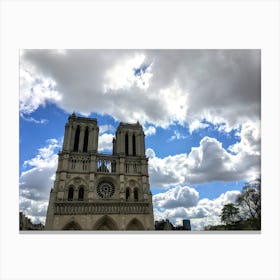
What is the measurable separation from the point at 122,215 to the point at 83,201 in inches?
137

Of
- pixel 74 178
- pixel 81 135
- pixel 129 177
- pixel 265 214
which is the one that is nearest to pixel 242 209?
pixel 265 214

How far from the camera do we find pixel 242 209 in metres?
10.8

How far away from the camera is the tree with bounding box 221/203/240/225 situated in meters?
12.0

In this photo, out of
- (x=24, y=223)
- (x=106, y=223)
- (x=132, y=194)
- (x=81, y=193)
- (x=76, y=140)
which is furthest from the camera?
(x=76, y=140)

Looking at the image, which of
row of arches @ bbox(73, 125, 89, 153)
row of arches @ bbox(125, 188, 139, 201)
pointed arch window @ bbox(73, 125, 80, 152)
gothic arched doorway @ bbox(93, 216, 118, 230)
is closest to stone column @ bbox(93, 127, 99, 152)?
row of arches @ bbox(73, 125, 89, 153)

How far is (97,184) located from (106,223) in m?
3.59

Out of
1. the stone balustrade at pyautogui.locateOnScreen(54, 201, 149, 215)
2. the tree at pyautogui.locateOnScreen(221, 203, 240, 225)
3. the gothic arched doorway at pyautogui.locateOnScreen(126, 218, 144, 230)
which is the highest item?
the tree at pyautogui.locateOnScreen(221, 203, 240, 225)

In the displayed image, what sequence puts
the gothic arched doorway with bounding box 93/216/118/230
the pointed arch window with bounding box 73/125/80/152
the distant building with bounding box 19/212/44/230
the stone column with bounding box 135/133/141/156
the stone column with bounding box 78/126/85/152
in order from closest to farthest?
the distant building with bounding box 19/212/44/230 < the gothic arched doorway with bounding box 93/216/118/230 < the stone column with bounding box 78/126/85/152 < the pointed arch window with bounding box 73/125/80/152 < the stone column with bounding box 135/133/141/156

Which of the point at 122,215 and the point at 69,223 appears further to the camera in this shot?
the point at 122,215

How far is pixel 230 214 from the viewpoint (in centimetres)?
1266

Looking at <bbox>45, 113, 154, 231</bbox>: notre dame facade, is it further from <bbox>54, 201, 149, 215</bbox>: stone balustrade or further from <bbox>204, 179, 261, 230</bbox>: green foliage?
<bbox>204, 179, 261, 230</bbox>: green foliage

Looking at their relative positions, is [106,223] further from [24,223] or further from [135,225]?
[24,223]

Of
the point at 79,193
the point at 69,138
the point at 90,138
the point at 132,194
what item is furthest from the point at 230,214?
the point at 69,138
